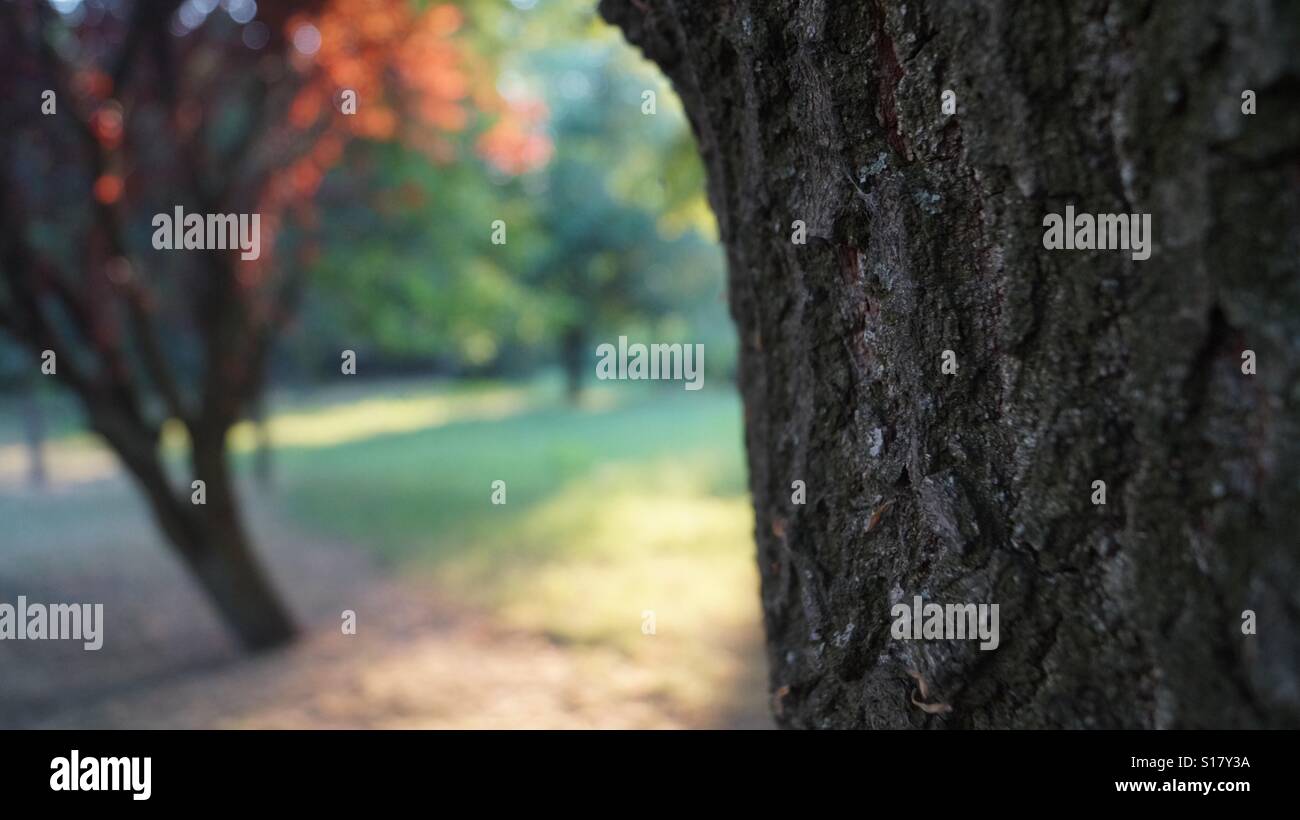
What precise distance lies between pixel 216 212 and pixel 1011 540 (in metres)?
6.15

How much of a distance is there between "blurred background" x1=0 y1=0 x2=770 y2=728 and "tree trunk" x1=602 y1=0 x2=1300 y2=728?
1.22 metres

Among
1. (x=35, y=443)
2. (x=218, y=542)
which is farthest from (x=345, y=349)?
(x=35, y=443)

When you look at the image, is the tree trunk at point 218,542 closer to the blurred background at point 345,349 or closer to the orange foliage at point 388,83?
the blurred background at point 345,349

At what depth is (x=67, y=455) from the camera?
19.1m

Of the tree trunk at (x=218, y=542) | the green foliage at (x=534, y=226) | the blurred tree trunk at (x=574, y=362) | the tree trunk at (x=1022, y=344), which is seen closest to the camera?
the tree trunk at (x=1022, y=344)

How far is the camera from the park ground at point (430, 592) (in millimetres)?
4867

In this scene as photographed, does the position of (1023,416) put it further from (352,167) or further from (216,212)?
(352,167)

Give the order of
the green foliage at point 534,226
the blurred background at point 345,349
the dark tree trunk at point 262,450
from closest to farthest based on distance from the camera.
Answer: the blurred background at point 345,349 < the green foliage at point 534,226 < the dark tree trunk at point 262,450

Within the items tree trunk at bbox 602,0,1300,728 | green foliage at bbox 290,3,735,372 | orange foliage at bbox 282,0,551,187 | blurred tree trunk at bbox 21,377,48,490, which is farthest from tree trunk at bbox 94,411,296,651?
blurred tree trunk at bbox 21,377,48,490

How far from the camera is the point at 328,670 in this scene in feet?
18.6

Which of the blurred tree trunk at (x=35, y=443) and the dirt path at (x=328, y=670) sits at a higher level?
the blurred tree trunk at (x=35, y=443)

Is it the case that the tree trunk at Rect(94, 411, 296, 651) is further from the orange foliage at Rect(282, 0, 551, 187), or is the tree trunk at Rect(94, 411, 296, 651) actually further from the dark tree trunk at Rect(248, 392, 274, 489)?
the dark tree trunk at Rect(248, 392, 274, 489)

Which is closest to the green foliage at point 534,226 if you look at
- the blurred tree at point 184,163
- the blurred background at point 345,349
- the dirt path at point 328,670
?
the blurred background at point 345,349

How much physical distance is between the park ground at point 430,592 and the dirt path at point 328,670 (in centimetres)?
2
